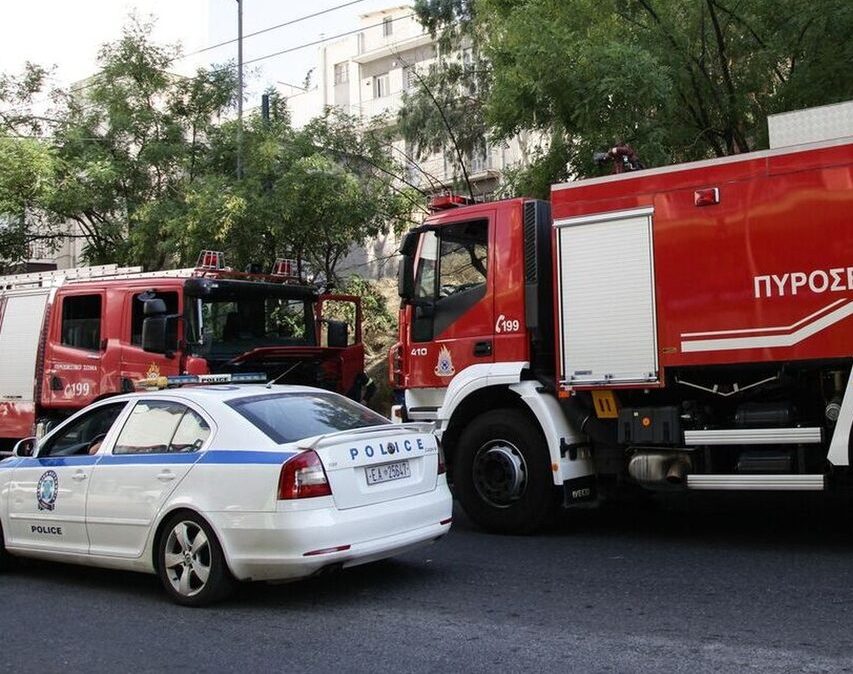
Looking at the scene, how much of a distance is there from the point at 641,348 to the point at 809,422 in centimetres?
137

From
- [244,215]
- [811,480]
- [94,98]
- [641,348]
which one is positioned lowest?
[811,480]

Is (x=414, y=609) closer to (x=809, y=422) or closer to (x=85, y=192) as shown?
(x=809, y=422)

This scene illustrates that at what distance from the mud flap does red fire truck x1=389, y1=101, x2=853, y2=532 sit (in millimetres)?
19

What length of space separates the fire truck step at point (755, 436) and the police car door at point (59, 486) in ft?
14.3

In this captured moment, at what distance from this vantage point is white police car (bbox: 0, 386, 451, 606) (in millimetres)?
5574

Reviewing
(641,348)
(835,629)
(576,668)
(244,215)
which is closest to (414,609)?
(576,668)

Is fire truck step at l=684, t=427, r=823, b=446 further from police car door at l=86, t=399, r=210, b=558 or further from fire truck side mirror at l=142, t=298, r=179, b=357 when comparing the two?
fire truck side mirror at l=142, t=298, r=179, b=357

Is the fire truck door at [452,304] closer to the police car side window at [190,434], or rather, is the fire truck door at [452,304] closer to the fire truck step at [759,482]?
the fire truck step at [759,482]

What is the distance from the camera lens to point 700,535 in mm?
7836

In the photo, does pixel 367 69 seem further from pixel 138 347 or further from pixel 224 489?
pixel 224 489

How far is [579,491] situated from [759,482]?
1564 mm

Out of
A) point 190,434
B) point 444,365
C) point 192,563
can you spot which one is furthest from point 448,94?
point 192,563

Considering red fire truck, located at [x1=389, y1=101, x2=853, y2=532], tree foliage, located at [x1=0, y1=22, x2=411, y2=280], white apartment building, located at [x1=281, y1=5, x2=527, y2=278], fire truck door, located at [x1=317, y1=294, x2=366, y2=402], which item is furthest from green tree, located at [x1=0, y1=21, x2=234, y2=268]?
white apartment building, located at [x1=281, y1=5, x2=527, y2=278]

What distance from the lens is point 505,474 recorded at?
Result: 26.1ft
